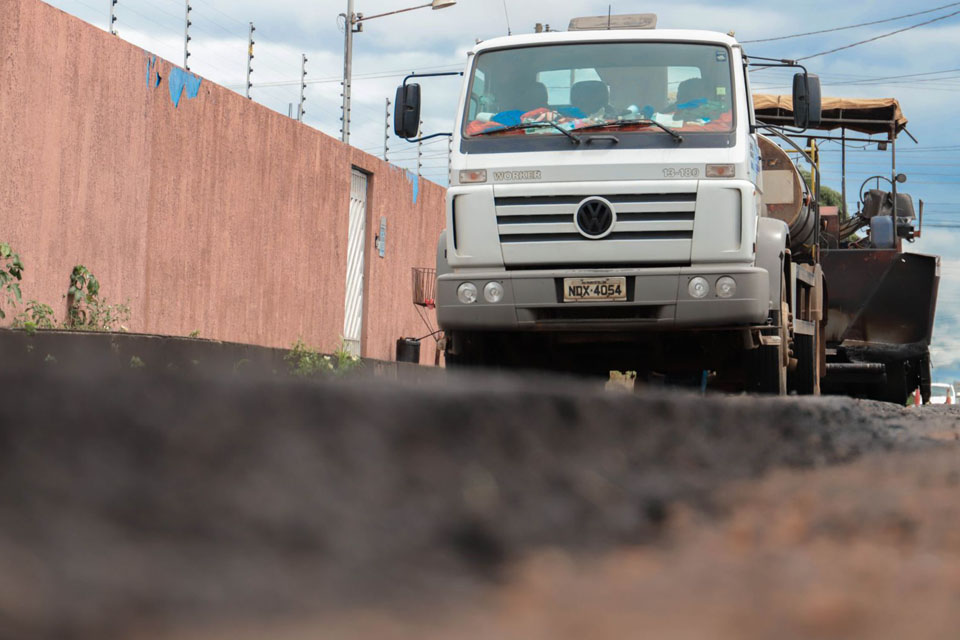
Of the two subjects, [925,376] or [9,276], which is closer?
[9,276]

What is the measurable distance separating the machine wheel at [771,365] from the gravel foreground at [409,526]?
5553 millimetres

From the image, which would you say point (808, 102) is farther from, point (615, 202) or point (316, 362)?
point (316, 362)

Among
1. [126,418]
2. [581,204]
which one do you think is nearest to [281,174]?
[581,204]

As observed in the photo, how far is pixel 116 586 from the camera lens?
834 mm

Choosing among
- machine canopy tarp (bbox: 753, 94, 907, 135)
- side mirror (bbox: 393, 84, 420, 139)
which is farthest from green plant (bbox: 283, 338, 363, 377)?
machine canopy tarp (bbox: 753, 94, 907, 135)

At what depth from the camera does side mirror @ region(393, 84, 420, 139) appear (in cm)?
823

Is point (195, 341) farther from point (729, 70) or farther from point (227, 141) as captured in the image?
point (729, 70)

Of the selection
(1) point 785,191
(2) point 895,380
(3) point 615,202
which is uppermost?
(1) point 785,191

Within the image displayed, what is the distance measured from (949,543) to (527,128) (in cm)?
618

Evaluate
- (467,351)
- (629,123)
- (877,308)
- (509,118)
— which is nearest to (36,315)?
(467,351)

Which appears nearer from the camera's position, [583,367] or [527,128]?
[527,128]

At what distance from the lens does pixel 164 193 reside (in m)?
11.1

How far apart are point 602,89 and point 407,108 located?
1472mm

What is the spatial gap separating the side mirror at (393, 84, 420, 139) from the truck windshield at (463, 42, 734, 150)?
2.26 ft
